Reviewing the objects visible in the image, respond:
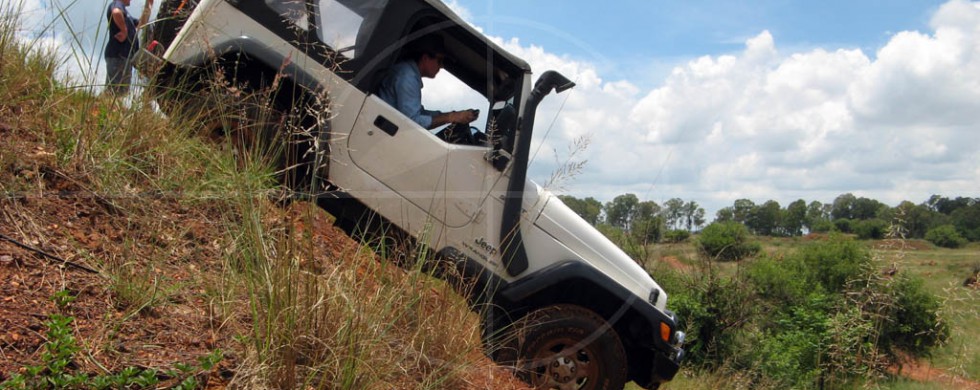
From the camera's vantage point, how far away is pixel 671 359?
549cm

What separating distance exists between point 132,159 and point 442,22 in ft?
7.04

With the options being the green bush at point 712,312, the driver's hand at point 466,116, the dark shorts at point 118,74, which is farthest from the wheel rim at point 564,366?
the green bush at point 712,312

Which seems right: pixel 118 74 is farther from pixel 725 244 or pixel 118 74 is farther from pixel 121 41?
pixel 725 244

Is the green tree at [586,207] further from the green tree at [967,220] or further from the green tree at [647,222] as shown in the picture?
the green tree at [967,220]

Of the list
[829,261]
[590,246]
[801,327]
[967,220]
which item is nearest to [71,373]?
[590,246]

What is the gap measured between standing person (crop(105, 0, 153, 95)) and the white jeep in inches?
5.6

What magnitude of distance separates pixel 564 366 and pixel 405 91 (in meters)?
2.14

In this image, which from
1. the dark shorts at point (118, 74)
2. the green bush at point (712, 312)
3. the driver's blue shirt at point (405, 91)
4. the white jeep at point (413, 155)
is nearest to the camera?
the dark shorts at point (118, 74)

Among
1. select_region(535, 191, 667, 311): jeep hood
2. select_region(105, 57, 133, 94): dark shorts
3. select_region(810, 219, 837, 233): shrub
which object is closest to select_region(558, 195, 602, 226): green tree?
select_region(535, 191, 667, 311): jeep hood

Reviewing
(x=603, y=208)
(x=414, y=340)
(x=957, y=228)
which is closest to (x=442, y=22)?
(x=603, y=208)

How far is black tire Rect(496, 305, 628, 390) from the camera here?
4.95 metres

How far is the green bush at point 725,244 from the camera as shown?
42.6ft

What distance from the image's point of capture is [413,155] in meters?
4.98

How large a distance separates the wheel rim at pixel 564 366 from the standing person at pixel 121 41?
124 inches
